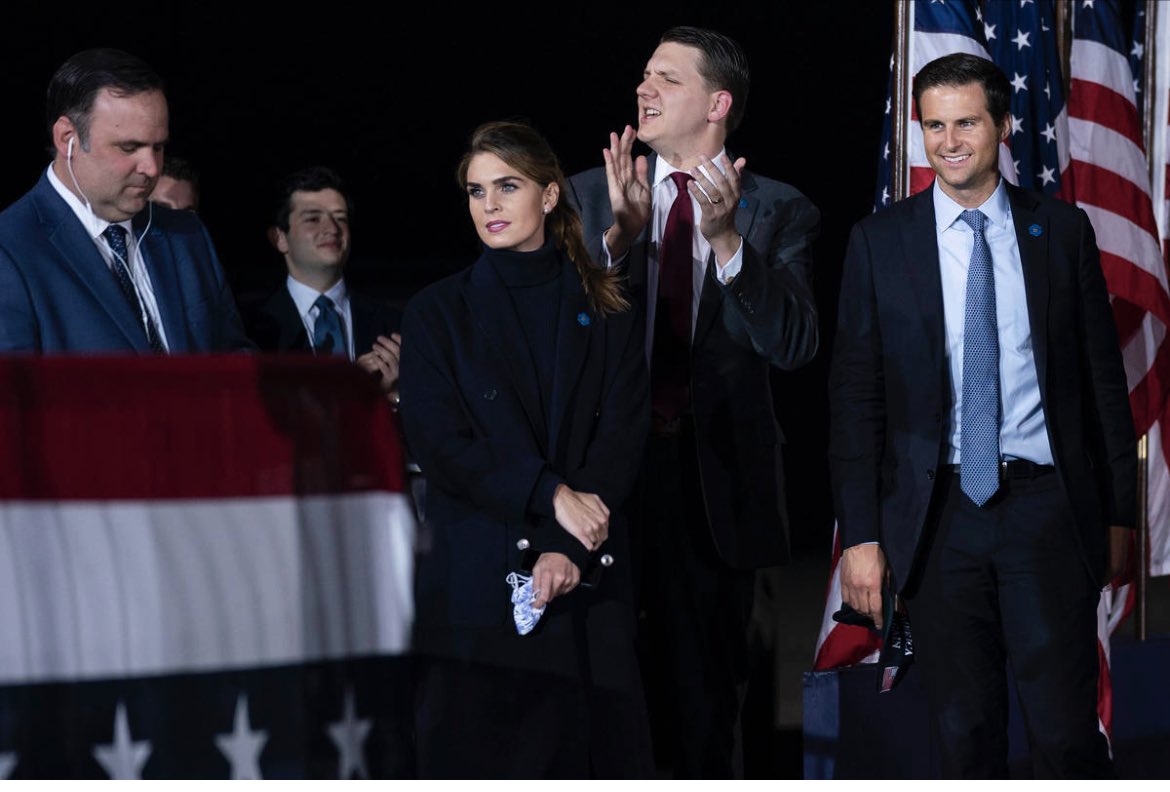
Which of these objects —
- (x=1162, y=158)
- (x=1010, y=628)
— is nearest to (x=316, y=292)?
(x=1010, y=628)

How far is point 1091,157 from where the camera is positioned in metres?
4.47

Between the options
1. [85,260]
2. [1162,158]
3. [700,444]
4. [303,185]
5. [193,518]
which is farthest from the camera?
[1162,158]

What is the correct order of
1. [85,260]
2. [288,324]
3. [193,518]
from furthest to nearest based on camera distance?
[288,324], [85,260], [193,518]

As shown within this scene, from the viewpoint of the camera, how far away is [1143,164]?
4.54 m

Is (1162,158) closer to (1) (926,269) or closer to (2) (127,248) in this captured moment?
(1) (926,269)

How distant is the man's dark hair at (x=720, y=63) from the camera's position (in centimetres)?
332

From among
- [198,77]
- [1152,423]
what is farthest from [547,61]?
[1152,423]

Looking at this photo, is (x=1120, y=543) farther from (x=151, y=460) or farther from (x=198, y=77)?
(x=198, y=77)

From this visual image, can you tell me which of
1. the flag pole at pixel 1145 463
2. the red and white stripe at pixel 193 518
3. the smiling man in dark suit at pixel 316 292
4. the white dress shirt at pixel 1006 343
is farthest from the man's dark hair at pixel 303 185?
the red and white stripe at pixel 193 518

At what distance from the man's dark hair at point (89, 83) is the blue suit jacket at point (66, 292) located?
0.46 feet

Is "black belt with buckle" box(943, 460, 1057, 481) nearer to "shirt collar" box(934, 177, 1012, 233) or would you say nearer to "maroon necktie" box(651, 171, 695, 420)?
"shirt collar" box(934, 177, 1012, 233)

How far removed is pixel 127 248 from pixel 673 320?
1.09 m

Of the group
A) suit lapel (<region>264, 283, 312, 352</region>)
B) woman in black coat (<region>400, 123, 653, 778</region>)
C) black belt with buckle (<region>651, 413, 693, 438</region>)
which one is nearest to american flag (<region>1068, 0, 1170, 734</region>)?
black belt with buckle (<region>651, 413, 693, 438</region>)

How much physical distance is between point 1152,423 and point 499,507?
92.7 inches
